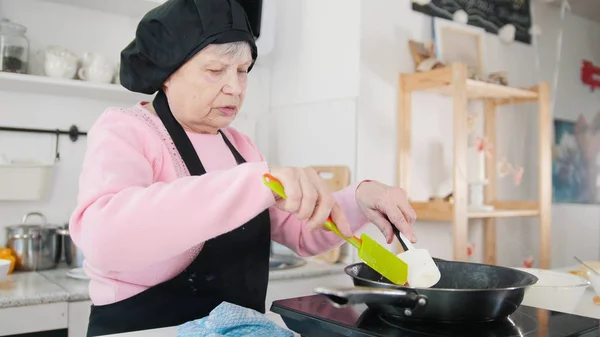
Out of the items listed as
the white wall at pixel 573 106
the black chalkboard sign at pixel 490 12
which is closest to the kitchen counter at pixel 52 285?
the black chalkboard sign at pixel 490 12

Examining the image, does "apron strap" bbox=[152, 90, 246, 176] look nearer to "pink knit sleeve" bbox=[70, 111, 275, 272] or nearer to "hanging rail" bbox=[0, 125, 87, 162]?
"pink knit sleeve" bbox=[70, 111, 275, 272]

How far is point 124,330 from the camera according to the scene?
0.98 m

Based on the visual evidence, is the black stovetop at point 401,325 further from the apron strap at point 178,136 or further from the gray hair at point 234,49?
the gray hair at point 234,49

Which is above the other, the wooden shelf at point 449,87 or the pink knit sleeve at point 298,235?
the wooden shelf at point 449,87

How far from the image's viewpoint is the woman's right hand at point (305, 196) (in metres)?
0.75

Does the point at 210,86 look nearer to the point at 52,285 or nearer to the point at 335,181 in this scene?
the point at 52,285

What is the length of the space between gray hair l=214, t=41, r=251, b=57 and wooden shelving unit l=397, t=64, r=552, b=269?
1.11 metres

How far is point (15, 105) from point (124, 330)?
1277 millimetres

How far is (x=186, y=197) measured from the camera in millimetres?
770

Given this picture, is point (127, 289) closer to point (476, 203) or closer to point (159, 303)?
point (159, 303)

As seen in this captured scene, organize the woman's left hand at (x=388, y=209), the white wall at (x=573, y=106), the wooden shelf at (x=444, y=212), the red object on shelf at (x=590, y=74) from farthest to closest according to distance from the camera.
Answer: the red object on shelf at (x=590, y=74) < the white wall at (x=573, y=106) < the wooden shelf at (x=444, y=212) < the woman's left hand at (x=388, y=209)

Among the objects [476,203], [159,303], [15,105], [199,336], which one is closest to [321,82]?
[476,203]

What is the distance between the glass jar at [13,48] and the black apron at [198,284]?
0.95 metres

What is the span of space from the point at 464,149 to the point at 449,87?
0.92ft
